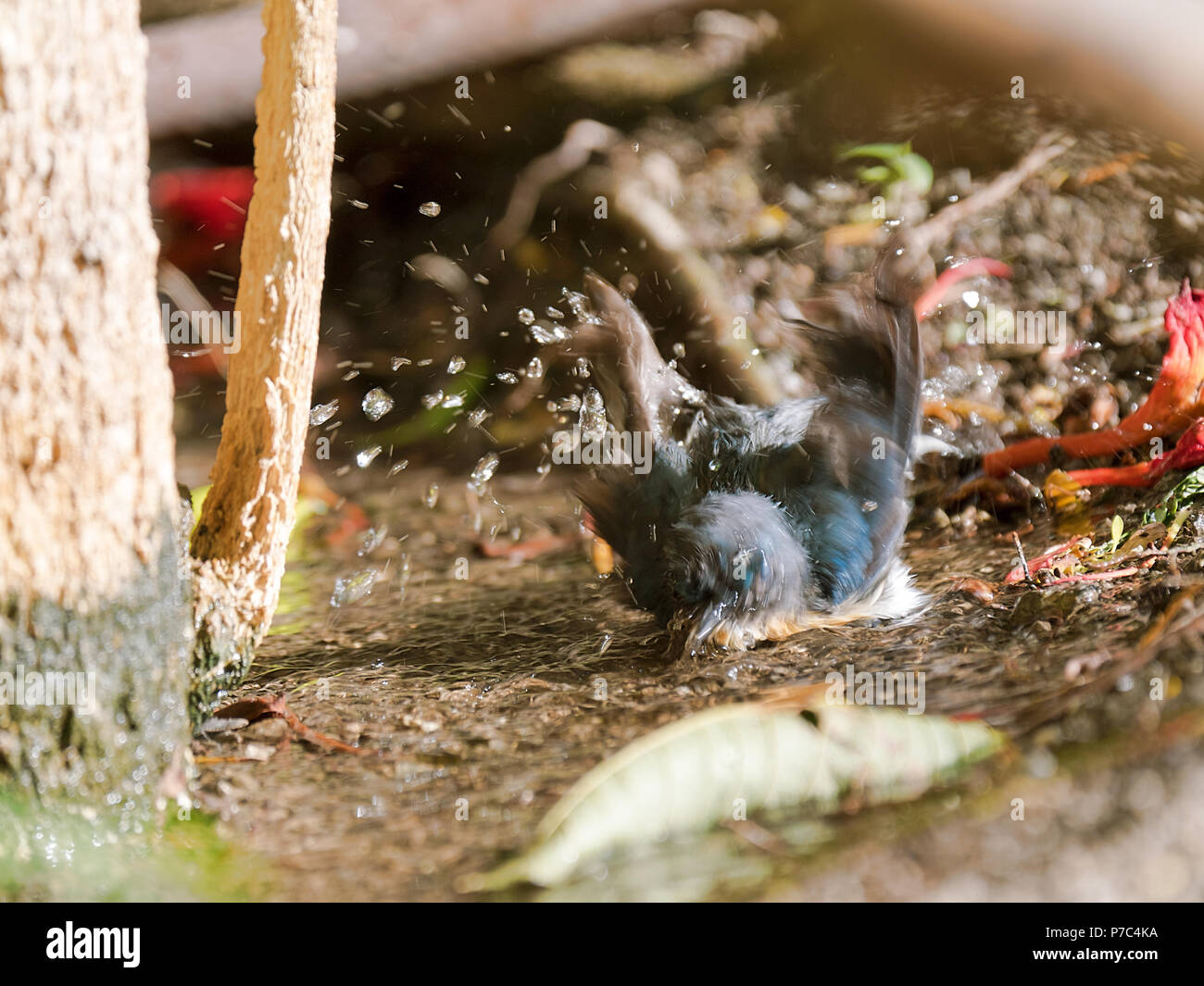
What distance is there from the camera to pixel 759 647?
1.74 meters

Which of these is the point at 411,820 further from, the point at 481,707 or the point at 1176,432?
the point at 1176,432

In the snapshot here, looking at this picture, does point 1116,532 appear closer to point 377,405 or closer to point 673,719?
point 673,719

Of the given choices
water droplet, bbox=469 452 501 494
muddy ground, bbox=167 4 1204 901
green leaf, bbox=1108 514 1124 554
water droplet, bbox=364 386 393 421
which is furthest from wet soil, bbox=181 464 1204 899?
water droplet, bbox=364 386 393 421

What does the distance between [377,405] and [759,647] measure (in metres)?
1.70

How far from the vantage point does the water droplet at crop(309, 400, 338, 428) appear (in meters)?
3.08

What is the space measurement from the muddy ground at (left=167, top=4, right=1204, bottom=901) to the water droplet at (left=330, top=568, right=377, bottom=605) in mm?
25

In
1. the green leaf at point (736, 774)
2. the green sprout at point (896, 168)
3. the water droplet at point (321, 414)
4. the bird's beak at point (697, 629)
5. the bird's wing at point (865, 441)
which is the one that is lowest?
the green leaf at point (736, 774)

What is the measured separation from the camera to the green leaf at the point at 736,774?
3.72 ft

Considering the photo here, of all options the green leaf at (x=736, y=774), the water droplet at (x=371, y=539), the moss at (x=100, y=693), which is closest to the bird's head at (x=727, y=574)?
the green leaf at (x=736, y=774)

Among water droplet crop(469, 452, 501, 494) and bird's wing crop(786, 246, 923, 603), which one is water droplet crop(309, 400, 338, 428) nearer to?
water droplet crop(469, 452, 501, 494)

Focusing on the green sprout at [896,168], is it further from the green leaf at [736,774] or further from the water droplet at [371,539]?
the green leaf at [736,774]

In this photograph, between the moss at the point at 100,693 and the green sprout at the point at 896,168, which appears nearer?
the moss at the point at 100,693

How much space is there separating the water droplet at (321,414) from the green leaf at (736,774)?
2.08 metres

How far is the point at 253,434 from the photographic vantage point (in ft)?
5.07
